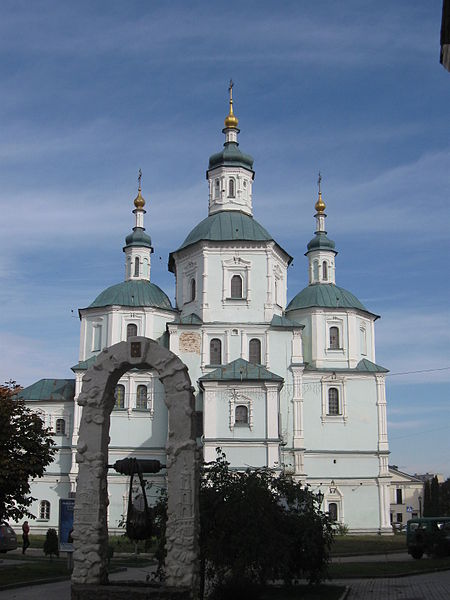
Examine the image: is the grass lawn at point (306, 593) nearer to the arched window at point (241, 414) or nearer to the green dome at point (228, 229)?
the arched window at point (241, 414)

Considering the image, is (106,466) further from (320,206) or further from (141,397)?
(320,206)

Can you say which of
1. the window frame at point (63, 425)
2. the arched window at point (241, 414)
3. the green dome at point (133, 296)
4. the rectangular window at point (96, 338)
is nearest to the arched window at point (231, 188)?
the green dome at point (133, 296)

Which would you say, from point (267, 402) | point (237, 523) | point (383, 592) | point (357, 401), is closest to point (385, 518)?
point (357, 401)

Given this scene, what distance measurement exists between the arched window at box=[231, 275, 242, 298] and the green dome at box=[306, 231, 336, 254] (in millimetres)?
9182

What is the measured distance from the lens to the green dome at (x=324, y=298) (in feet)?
164

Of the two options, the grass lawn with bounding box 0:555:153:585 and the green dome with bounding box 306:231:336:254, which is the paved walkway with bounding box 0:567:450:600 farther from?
the green dome with bounding box 306:231:336:254

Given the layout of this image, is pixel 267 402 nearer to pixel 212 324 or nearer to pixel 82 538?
pixel 212 324

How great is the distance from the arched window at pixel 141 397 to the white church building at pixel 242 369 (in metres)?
0.06

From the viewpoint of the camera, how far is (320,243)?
53094 mm

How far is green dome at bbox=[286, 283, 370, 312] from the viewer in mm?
49844

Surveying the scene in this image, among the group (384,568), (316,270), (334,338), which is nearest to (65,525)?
(384,568)

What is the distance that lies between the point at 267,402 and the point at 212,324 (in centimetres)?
630

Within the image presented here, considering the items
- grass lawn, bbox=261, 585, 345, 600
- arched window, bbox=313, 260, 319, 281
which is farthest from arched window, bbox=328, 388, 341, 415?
grass lawn, bbox=261, 585, 345, 600

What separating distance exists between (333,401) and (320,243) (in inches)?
460
